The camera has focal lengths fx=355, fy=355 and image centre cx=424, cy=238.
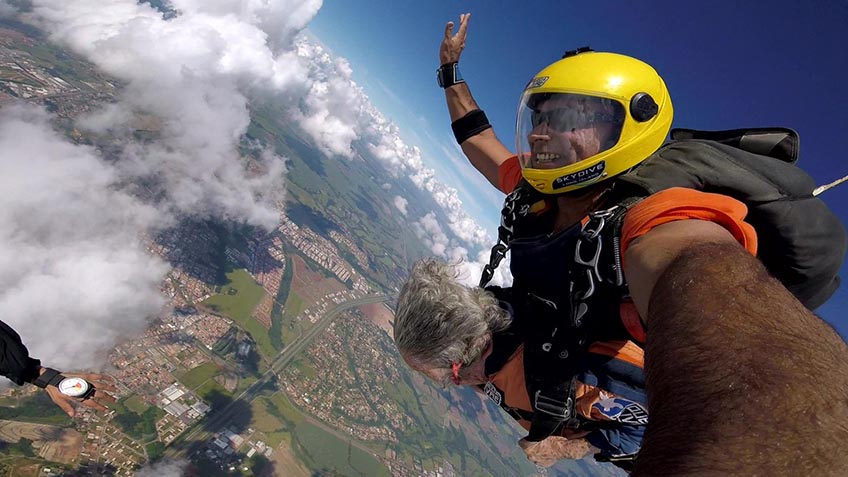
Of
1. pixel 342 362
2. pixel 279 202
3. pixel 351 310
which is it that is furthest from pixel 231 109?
pixel 342 362

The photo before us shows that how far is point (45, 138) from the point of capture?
26.5 m

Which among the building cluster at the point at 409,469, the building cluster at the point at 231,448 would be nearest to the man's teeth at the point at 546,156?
the building cluster at the point at 231,448

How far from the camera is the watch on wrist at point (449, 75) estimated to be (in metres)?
3.49

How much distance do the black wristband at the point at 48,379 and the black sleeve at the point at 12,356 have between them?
0.85ft

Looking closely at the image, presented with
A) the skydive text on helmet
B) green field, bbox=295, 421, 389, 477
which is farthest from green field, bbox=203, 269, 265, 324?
the skydive text on helmet

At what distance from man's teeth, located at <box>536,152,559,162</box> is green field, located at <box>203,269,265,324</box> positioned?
32.7m

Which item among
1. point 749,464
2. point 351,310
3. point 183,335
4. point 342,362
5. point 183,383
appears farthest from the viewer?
point 351,310

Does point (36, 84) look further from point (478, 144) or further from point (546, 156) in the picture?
point (546, 156)

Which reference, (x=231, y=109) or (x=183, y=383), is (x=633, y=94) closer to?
(x=183, y=383)

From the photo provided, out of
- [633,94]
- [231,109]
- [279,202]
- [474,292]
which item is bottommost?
[279,202]

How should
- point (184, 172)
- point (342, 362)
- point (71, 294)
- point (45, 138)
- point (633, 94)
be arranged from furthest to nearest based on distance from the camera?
point (184, 172)
point (342, 362)
point (45, 138)
point (71, 294)
point (633, 94)

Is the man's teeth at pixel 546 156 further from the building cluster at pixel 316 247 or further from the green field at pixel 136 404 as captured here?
the building cluster at pixel 316 247

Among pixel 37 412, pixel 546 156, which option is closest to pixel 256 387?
pixel 37 412

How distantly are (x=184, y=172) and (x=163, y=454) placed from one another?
113ft
